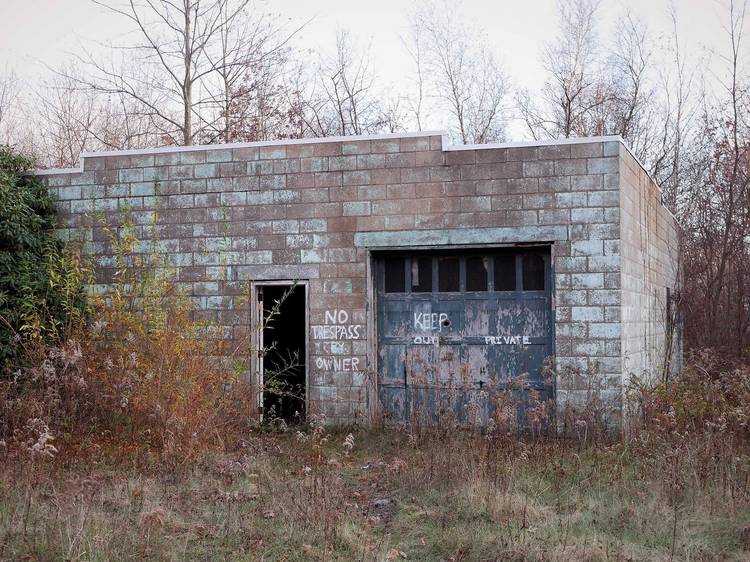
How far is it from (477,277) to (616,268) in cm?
166

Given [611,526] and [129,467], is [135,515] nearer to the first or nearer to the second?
[129,467]

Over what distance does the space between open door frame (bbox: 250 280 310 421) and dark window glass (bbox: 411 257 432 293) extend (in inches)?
52.9

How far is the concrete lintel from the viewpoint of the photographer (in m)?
9.80

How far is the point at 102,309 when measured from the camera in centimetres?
1009

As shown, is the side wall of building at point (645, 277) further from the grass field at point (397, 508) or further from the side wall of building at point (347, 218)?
the grass field at point (397, 508)

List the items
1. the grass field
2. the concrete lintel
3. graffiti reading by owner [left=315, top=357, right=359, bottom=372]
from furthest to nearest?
1. graffiti reading by owner [left=315, top=357, right=359, bottom=372]
2. the concrete lintel
3. the grass field

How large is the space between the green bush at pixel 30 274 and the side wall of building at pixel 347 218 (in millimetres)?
581

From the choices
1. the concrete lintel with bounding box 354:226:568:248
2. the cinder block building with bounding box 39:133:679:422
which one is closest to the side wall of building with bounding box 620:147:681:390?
the cinder block building with bounding box 39:133:679:422

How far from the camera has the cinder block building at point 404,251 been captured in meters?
9.70

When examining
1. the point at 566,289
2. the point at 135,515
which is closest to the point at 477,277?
the point at 566,289

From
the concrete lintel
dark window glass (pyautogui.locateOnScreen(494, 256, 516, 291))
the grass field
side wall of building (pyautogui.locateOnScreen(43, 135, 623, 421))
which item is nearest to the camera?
the grass field

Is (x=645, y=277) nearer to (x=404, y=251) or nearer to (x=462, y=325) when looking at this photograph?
(x=462, y=325)

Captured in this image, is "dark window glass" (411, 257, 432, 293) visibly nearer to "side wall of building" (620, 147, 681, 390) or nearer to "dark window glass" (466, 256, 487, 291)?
"dark window glass" (466, 256, 487, 291)

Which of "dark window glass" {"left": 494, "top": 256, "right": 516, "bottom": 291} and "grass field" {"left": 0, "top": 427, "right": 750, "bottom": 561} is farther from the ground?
"dark window glass" {"left": 494, "top": 256, "right": 516, "bottom": 291}
